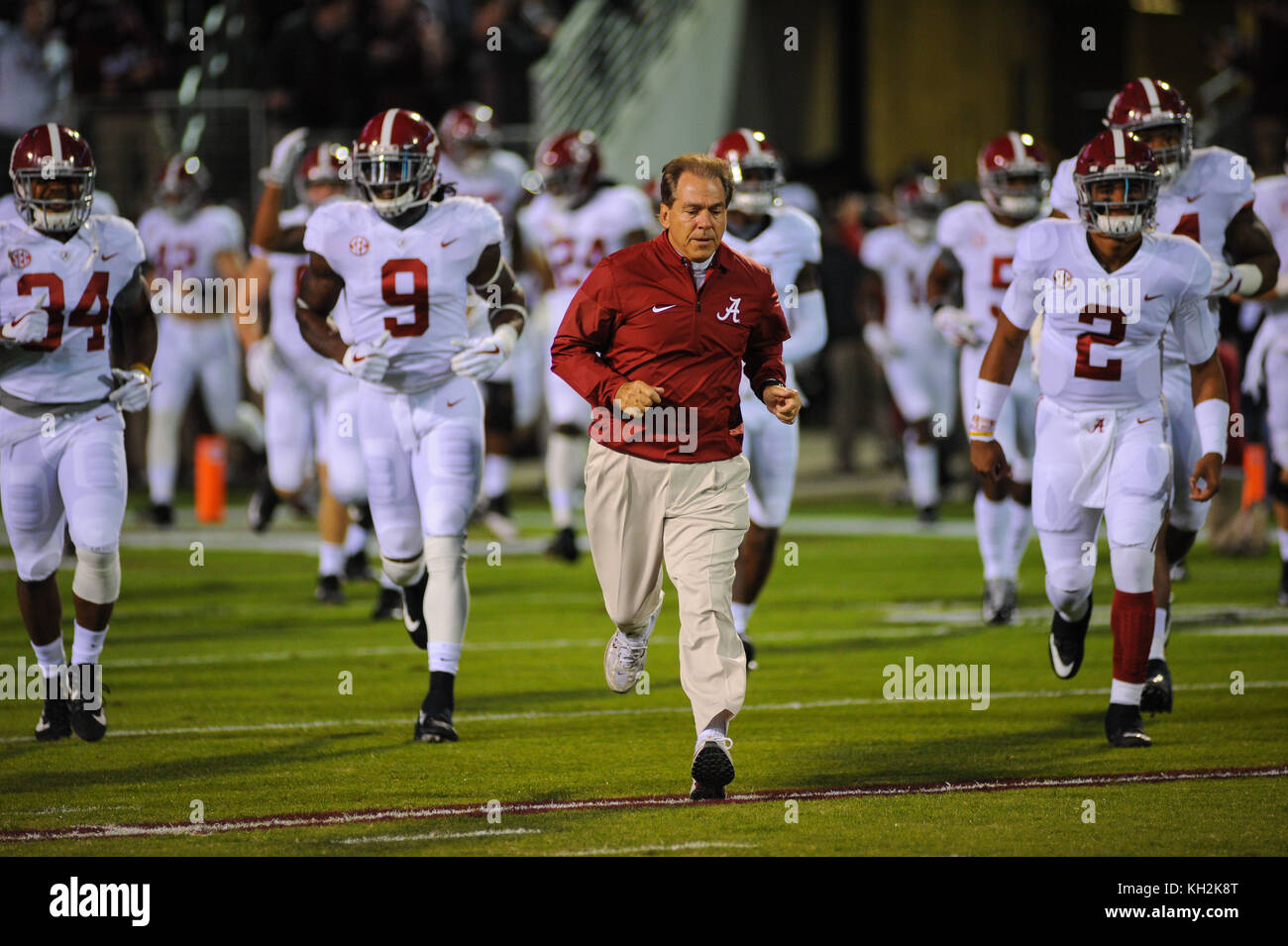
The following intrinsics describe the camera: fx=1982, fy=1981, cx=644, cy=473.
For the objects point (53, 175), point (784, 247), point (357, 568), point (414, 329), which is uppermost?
point (53, 175)

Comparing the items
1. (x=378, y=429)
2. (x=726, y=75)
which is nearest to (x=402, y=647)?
(x=378, y=429)

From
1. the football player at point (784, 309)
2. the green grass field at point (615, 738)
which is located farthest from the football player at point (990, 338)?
the football player at point (784, 309)

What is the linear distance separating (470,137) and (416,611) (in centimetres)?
524

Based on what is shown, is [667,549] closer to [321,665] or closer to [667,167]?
[667,167]

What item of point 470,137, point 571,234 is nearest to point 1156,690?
point 571,234

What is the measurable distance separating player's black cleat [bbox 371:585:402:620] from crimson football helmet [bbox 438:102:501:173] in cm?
352

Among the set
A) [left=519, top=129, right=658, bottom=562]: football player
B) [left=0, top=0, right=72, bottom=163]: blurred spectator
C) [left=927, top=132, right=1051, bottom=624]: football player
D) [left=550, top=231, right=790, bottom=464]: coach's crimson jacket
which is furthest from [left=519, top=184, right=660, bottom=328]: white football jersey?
[left=550, top=231, right=790, bottom=464]: coach's crimson jacket

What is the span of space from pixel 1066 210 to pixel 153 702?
3.90 meters

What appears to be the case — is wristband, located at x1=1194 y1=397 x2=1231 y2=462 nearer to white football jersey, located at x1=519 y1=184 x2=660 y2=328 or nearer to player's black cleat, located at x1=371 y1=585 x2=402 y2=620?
player's black cleat, located at x1=371 y1=585 x2=402 y2=620

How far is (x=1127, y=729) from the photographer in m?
6.33

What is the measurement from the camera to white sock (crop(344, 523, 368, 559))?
10656mm

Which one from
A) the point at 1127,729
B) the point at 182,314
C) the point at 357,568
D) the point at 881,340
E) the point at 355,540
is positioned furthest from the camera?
the point at 881,340

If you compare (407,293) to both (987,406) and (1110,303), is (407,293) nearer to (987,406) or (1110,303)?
(987,406)

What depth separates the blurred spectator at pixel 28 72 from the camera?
14539mm
